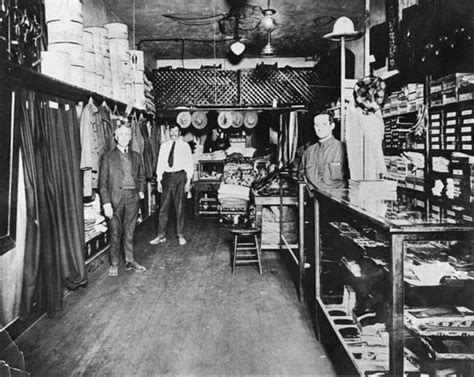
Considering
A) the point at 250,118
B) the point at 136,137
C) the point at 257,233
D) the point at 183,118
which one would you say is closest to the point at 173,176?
the point at 136,137

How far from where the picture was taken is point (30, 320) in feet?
12.3

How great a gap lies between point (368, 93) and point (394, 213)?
2361mm

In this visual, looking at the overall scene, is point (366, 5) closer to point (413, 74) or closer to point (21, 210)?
point (413, 74)

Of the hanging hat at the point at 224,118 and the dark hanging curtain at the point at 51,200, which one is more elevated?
the hanging hat at the point at 224,118

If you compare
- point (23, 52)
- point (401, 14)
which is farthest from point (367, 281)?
point (23, 52)

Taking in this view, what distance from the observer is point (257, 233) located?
552 centimetres

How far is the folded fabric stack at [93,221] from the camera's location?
5.18 metres

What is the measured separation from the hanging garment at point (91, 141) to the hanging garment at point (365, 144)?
284 cm

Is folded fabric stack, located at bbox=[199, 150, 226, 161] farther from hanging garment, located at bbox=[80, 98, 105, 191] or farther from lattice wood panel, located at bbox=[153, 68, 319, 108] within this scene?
hanging garment, located at bbox=[80, 98, 105, 191]

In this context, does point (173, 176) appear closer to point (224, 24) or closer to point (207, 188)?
point (207, 188)

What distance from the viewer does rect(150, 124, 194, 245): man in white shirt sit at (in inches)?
279

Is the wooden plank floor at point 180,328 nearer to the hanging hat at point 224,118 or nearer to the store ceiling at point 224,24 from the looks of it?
the store ceiling at point 224,24

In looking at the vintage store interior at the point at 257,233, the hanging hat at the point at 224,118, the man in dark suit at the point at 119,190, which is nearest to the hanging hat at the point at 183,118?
the hanging hat at the point at 224,118

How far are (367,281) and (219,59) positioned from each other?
28.6 ft
